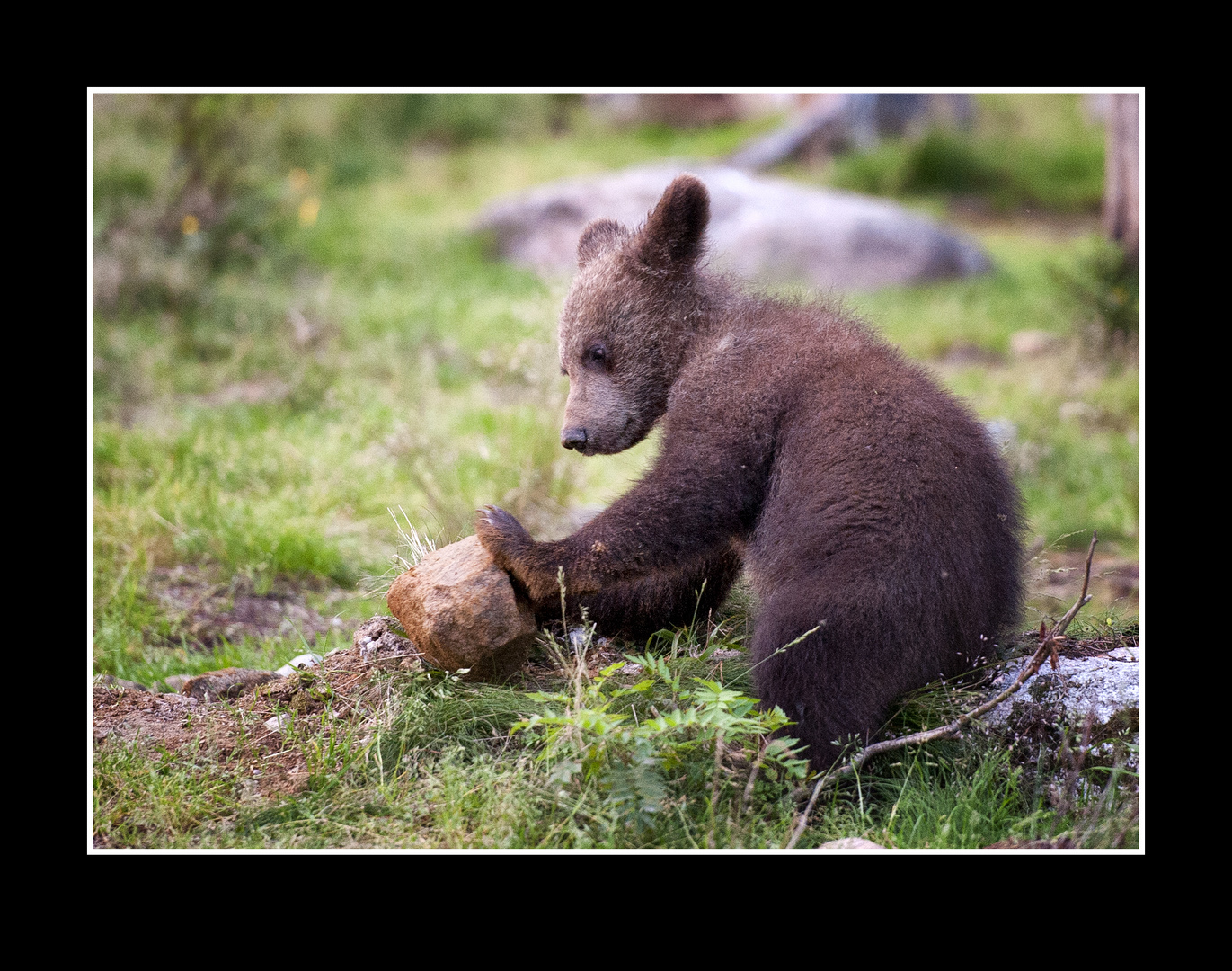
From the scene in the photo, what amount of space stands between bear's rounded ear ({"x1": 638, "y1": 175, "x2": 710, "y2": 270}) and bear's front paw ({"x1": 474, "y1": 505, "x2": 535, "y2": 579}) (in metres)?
1.39

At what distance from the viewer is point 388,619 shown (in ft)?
17.1

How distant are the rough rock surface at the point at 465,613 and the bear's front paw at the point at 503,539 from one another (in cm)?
5

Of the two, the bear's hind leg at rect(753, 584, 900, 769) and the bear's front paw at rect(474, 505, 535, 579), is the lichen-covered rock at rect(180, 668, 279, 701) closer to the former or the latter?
the bear's front paw at rect(474, 505, 535, 579)

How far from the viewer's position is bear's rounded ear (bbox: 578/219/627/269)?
558 centimetres

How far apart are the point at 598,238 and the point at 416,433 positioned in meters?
2.90

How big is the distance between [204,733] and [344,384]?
4.89 m

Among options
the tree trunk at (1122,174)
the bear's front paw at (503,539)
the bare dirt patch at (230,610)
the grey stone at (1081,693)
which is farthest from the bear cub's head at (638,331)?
the tree trunk at (1122,174)

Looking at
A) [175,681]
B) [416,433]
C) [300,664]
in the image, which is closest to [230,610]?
[175,681]

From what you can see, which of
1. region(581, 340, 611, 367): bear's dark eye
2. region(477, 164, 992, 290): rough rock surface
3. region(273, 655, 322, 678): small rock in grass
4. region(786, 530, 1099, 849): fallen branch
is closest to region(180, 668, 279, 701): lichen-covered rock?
region(273, 655, 322, 678): small rock in grass

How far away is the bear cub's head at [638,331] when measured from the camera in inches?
202

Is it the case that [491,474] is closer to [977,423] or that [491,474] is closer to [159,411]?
[159,411]

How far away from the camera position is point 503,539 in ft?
15.0

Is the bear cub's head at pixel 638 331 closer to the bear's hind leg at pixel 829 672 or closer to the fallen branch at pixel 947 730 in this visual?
the bear's hind leg at pixel 829 672
